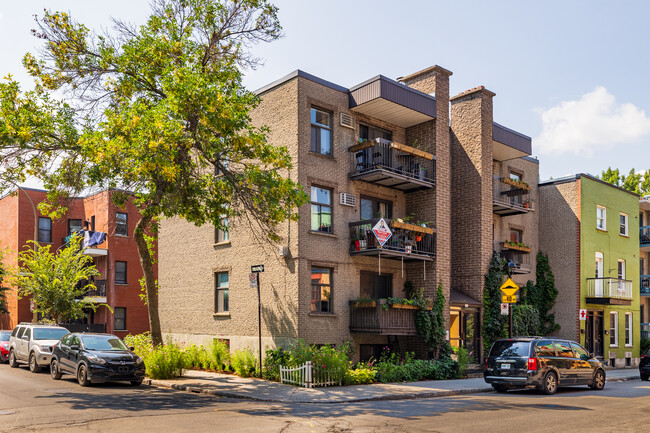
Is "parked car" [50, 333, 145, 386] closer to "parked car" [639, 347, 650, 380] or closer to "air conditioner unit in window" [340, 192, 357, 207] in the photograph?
"air conditioner unit in window" [340, 192, 357, 207]

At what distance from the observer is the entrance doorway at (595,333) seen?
100.0ft

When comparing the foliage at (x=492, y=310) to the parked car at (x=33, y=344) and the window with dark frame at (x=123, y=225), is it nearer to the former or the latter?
the parked car at (x=33, y=344)

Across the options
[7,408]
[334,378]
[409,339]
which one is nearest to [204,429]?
[7,408]

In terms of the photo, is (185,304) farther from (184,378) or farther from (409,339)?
(409,339)

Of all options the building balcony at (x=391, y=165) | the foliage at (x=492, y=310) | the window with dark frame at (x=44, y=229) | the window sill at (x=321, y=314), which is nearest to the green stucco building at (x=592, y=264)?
the foliage at (x=492, y=310)

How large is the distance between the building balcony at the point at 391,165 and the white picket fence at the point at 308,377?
24.7ft

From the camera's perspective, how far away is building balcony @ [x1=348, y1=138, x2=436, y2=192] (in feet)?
70.9

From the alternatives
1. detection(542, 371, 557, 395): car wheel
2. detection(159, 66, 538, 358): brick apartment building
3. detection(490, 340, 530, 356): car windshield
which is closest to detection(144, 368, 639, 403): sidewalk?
detection(490, 340, 530, 356): car windshield

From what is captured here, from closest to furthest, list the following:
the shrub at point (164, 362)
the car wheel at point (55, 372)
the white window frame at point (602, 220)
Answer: the car wheel at point (55, 372) → the shrub at point (164, 362) → the white window frame at point (602, 220)

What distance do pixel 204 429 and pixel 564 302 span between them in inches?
940

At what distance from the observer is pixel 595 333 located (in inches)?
1222

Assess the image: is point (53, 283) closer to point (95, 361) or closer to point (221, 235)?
point (221, 235)

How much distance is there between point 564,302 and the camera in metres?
29.7

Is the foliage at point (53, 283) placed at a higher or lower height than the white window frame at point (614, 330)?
higher
